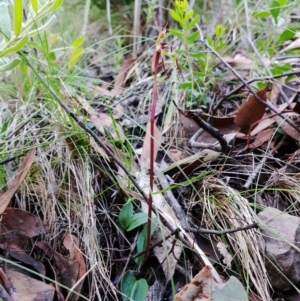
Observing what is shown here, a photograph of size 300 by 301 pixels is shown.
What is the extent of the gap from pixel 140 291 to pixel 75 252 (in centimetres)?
16

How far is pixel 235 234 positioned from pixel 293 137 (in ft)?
1.10

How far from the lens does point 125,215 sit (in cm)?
86

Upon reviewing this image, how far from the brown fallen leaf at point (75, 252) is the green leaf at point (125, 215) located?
0.11 meters

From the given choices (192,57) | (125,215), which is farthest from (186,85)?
(125,215)

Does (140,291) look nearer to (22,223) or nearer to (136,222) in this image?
(136,222)

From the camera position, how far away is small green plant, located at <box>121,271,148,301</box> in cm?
77

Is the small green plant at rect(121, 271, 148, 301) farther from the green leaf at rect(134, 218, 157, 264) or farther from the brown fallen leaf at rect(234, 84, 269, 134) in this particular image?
the brown fallen leaf at rect(234, 84, 269, 134)

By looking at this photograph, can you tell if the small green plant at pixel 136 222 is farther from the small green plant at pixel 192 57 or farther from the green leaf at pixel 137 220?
the small green plant at pixel 192 57

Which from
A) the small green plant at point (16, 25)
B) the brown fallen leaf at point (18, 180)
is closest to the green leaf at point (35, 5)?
the small green plant at point (16, 25)

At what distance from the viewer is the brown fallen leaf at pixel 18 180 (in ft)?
2.80

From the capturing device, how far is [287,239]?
0.79m

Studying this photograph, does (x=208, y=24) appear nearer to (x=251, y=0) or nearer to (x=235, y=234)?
(x=251, y=0)

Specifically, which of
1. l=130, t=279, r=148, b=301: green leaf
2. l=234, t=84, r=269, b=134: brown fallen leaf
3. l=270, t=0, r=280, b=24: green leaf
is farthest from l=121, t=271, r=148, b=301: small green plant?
l=270, t=0, r=280, b=24: green leaf

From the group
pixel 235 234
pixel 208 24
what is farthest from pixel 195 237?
pixel 208 24
